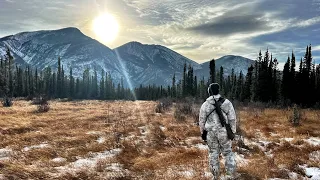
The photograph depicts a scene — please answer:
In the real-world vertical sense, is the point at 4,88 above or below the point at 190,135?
above

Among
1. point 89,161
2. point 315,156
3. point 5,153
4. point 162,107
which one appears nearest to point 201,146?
point 315,156

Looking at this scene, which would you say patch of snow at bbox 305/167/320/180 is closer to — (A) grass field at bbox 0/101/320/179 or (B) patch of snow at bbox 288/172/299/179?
(A) grass field at bbox 0/101/320/179

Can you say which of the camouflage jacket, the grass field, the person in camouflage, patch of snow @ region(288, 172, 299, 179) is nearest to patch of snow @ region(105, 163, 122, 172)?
the grass field

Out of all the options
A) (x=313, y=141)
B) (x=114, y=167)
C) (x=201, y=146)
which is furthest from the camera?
(x=313, y=141)

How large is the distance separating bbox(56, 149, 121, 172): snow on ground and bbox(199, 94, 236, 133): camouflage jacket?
397 centimetres

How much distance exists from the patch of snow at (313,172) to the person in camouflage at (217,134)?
272 cm

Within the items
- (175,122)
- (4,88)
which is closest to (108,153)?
(175,122)

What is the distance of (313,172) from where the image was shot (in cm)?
857

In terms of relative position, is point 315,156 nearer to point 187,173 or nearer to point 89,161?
point 187,173

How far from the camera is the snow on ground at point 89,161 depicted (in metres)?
8.51

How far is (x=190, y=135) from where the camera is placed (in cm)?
1532

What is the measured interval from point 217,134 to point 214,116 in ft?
1.58

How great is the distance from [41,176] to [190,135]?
9275 millimetres

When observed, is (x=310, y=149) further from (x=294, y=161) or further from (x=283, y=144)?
(x=294, y=161)
